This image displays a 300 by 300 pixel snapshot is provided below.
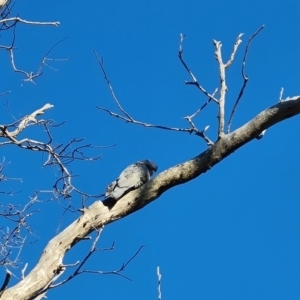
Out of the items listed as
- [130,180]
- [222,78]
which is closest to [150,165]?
[130,180]

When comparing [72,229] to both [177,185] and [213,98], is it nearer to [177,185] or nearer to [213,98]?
[177,185]

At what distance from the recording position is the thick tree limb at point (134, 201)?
294cm

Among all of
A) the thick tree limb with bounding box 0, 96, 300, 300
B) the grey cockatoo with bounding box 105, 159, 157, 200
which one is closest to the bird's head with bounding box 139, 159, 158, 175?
the grey cockatoo with bounding box 105, 159, 157, 200

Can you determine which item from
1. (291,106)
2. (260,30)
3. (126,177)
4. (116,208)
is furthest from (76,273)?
(260,30)

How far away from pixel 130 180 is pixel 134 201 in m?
0.15

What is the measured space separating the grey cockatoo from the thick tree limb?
40 millimetres

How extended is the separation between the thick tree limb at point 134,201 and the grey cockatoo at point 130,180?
40 mm

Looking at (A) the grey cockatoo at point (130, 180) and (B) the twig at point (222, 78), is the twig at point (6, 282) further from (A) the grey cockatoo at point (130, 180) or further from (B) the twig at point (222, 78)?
(B) the twig at point (222, 78)

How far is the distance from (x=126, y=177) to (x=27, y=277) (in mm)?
777

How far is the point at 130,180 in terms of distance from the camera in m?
3.39

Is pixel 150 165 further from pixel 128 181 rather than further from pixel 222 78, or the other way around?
pixel 222 78

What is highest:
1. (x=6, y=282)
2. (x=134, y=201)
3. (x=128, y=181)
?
(x=128, y=181)

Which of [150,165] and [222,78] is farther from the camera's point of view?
[150,165]

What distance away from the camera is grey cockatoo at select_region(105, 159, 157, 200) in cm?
328
